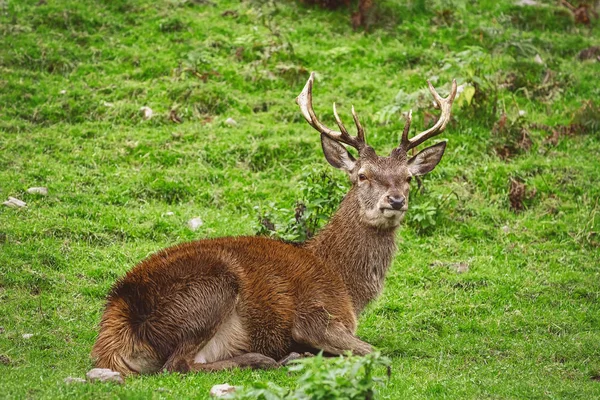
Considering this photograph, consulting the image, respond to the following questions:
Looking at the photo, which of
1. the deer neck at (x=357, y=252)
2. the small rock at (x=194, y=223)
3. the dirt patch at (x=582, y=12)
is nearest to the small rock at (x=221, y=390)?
the deer neck at (x=357, y=252)

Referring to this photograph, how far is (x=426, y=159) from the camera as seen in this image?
31.7 ft

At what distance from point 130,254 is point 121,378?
10.8 feet

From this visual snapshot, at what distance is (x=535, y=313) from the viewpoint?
32.1ft

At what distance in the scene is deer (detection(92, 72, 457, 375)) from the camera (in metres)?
7.66

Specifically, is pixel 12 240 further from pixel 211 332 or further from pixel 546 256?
pixel 546 256

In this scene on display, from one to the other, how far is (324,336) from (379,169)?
170cm

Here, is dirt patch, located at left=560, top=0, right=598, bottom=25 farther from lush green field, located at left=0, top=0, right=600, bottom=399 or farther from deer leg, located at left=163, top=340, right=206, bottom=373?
deer leg, located at left=163, top=340, right=206, bottom=373

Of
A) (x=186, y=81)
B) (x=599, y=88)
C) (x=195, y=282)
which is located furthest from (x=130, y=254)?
(x=599, y=88)

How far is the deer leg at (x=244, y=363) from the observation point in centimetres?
776

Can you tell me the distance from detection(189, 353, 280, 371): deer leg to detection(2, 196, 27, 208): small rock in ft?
13.9

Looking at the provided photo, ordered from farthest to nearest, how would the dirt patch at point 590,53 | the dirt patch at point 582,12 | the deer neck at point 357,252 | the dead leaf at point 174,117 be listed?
the dirt patch at point 582,12 < the dirt patch at point 590,53 < the dead leaf at point 174,117 < the deer neck at point 357,252

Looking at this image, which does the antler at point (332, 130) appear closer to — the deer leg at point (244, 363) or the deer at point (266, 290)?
the deer at point (266, 290)

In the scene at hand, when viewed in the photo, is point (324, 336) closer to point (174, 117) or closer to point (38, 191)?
point (38, 191)

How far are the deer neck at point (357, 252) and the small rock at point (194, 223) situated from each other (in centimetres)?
224
